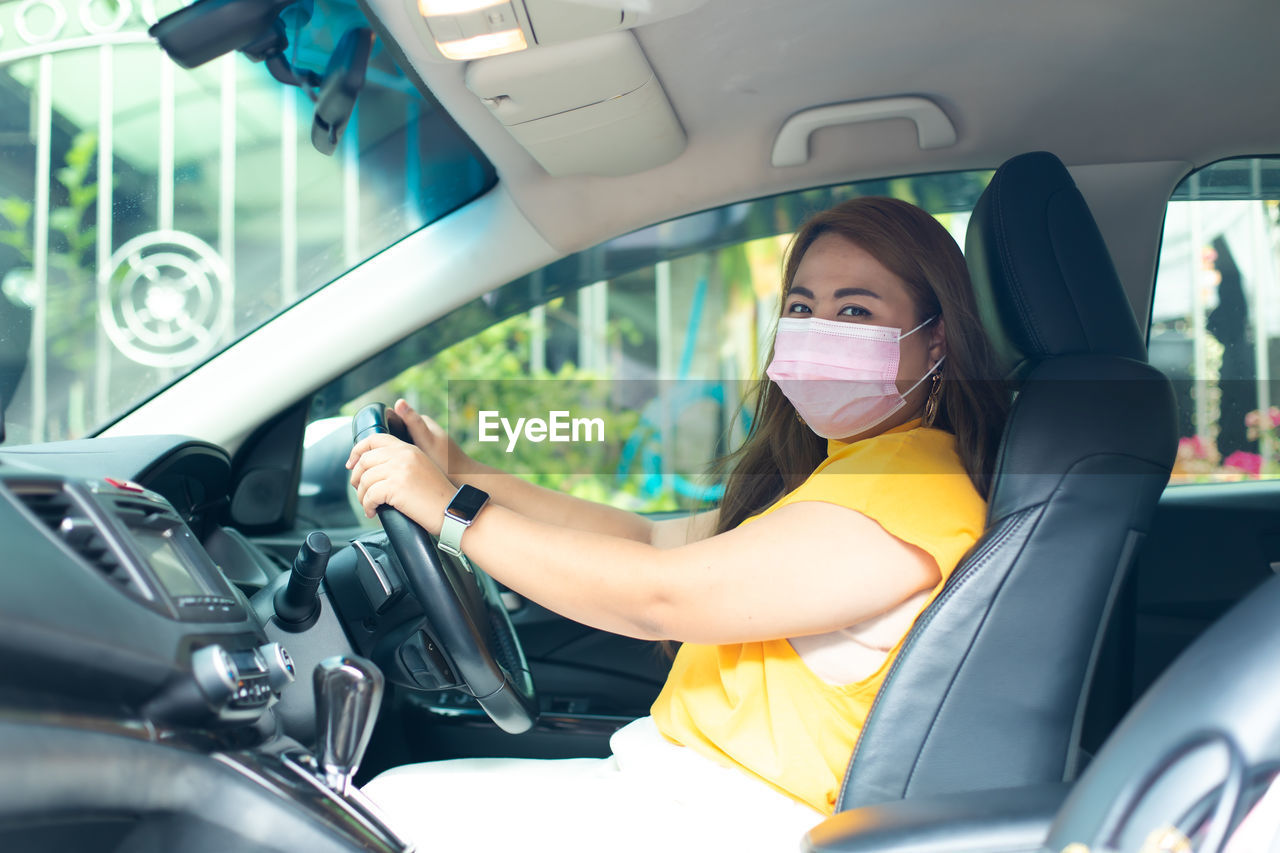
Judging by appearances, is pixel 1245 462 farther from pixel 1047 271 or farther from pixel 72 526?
pixel 72 526

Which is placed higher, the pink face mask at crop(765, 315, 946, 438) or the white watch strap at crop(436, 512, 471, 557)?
the pink face mask at crop(765, 315, 946, 438)

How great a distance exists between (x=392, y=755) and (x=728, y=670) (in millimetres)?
912

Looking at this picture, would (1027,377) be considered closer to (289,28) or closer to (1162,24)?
(1162,24)

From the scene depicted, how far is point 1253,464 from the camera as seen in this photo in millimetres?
2104

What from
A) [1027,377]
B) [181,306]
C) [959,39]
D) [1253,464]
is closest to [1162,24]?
[959,39]

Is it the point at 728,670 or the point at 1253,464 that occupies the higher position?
the point at 1253,464

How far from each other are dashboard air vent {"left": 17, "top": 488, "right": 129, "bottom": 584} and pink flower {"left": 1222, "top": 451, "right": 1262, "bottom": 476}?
2.04 metres

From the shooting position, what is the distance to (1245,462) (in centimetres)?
210

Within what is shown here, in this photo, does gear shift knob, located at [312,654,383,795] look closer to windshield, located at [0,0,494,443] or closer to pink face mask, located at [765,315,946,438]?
pink face mask, located at [765,315,946,438]

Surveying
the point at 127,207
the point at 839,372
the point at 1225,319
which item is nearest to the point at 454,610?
the point at 839,372

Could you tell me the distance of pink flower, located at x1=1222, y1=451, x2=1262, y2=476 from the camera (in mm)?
2092

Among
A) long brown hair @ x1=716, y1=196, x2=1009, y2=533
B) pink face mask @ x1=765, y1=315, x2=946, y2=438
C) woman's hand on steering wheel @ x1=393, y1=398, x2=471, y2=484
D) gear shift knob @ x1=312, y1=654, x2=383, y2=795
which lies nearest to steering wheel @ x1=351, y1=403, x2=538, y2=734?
woman's hand on steering wheel @ x1=393, y1=398, x2=471, y2=484

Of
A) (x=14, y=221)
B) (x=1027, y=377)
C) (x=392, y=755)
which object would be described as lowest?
(x=392, y=755)
